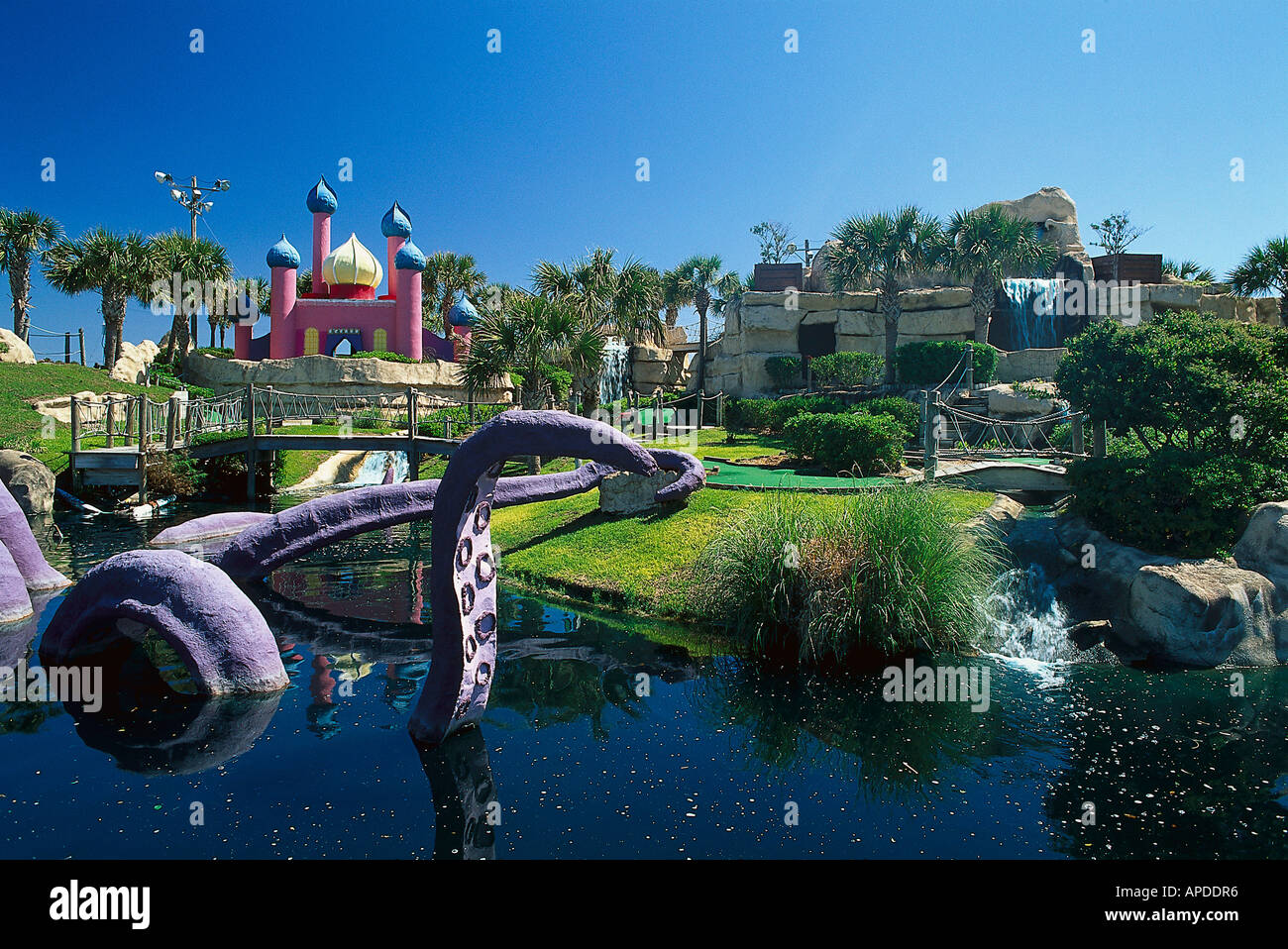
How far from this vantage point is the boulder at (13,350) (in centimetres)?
3369

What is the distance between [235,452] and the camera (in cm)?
2400

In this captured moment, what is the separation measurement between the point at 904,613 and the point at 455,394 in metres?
33.8

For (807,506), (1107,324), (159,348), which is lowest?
(807,506)

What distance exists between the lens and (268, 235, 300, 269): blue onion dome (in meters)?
40.0

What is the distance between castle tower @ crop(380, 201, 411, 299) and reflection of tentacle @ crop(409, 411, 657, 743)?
38141mm

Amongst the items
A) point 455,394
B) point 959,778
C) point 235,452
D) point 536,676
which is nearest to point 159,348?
point 455,394

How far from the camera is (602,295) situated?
30812mm

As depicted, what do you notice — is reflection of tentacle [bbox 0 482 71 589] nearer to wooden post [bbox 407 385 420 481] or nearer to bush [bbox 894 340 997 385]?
wooden post [bbox 407 385 420 481]

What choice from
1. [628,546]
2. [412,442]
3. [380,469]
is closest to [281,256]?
[380,469]

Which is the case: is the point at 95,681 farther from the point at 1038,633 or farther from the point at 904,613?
the point at 1038,633

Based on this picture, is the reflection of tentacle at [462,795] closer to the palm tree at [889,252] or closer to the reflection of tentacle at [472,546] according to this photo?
the reflection of tentacle at [472,546]

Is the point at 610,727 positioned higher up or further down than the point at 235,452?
further down

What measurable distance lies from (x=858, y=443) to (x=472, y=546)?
11.7 m

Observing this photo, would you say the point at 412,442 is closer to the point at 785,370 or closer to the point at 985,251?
the point at 785,370
